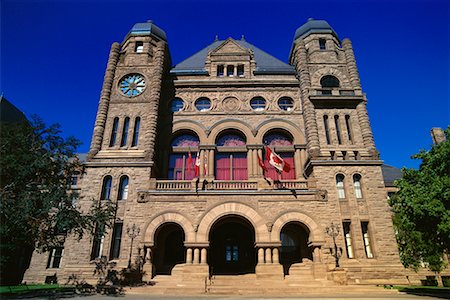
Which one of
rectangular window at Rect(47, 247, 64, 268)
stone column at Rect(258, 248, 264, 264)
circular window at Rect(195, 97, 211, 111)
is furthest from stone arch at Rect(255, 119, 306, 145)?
rectangular window at Rect(47, 247, 64, 268)

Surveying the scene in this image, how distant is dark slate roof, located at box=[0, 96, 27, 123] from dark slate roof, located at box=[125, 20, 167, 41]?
15.8m

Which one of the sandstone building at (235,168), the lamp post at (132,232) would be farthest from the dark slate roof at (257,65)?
the lamp post at (132,232)

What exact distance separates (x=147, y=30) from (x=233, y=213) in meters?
20.1

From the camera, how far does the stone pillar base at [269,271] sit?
17.6 m

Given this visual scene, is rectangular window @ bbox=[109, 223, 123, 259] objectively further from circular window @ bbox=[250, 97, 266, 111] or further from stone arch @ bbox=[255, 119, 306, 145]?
circular window @ bbox=[250, 97, 266, 111]

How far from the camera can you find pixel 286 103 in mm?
26984

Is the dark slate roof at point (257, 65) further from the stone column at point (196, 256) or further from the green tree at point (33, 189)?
the stone column at point (196, 256)

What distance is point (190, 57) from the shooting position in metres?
32.5

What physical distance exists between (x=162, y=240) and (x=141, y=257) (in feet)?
7.56

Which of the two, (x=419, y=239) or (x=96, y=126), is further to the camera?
(x=96, y=126)

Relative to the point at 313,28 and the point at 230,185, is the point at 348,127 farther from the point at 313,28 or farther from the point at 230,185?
the point at 230,185

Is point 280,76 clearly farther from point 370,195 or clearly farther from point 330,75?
point 370,195

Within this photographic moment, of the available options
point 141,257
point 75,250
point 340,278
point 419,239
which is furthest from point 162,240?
point 419,239

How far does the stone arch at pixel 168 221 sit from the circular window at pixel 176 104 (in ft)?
35.6
